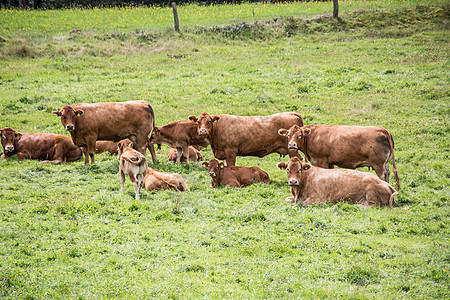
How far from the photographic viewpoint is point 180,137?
58.6 ft

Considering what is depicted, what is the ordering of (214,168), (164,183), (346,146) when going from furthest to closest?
(214,168)
(346,146)
(164,183)

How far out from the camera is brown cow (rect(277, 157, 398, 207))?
12383mm

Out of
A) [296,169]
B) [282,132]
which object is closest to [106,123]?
[282,132]

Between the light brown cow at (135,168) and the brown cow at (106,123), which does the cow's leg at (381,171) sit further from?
the brown cow at (106,123)

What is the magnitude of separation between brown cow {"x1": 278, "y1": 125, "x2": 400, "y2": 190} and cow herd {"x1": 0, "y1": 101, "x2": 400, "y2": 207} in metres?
0.03

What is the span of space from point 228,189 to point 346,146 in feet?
13.0

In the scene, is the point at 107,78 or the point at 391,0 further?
the point at 391,0

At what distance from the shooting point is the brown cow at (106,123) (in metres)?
17.1

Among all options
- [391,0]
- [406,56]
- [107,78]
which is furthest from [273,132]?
[391,0]

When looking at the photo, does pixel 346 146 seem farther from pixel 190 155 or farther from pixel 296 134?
pixel 190 155

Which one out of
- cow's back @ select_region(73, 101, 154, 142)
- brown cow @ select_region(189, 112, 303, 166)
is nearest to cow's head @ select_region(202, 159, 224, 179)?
brown cow @ select_region(189, 112, 303, 166)

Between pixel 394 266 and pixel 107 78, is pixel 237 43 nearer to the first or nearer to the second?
pixel 107 78

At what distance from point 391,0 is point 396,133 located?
31.8 metres

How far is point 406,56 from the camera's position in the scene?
31156 mm
